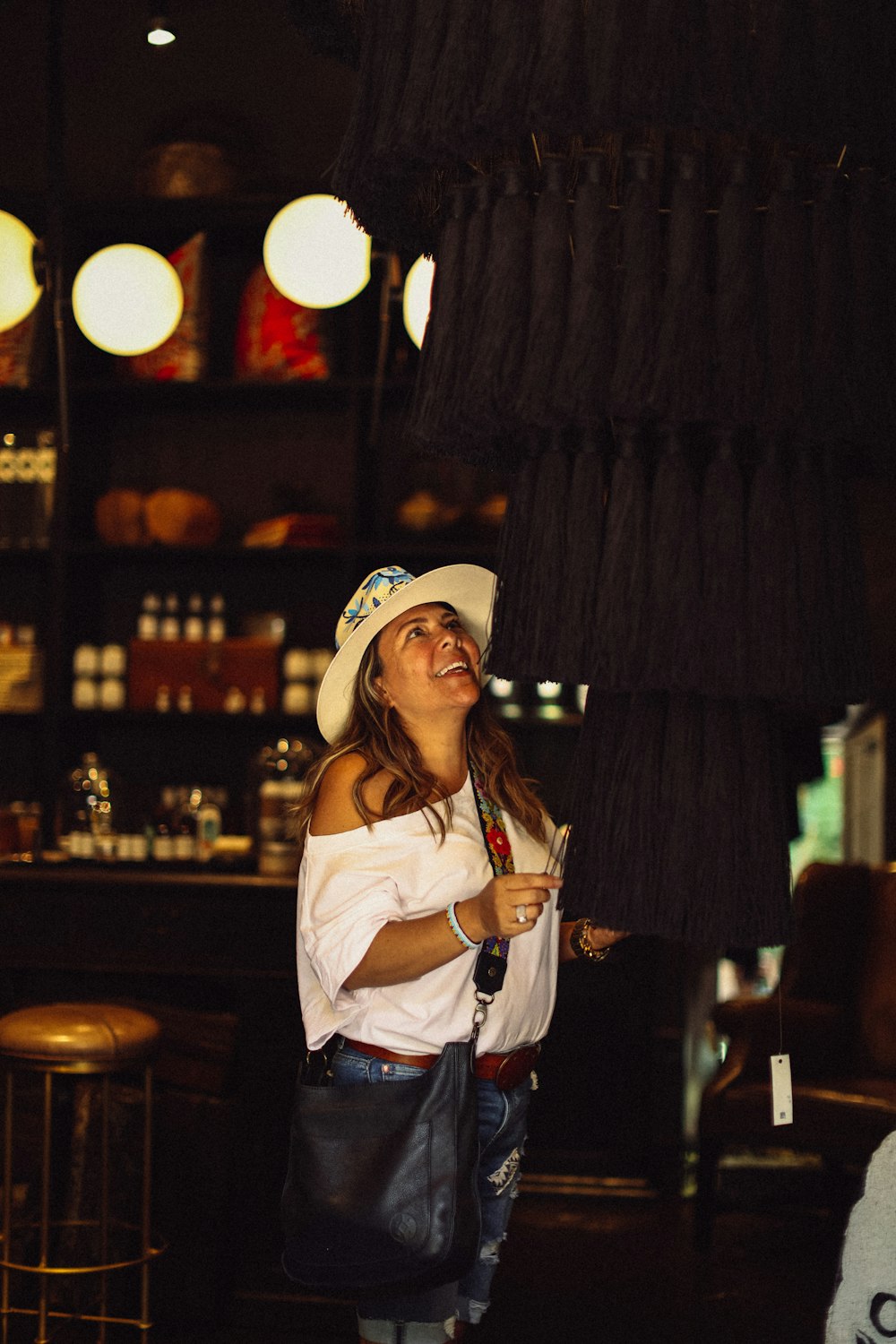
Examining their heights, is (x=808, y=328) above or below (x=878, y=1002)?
above

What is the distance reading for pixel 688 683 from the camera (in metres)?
0.94

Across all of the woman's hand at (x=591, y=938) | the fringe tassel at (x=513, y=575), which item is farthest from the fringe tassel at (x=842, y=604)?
the woman's hand at (x=591, y=938)

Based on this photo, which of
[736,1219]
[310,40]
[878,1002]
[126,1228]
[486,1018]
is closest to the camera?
[310,40]

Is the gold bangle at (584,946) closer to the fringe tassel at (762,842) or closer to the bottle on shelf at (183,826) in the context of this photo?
the fringe tassel at (762,842)

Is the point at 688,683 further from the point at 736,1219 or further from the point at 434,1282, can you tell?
the point at 736,1219

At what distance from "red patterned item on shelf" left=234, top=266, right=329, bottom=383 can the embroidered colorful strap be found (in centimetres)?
242

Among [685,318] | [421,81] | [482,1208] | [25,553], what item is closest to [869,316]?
[685,318]

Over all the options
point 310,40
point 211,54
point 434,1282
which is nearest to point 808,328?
point 310,40

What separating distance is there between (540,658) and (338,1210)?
1.04 metres

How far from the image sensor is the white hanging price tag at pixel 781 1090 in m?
1.24

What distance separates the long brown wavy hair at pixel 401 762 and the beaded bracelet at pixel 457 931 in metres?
0.19

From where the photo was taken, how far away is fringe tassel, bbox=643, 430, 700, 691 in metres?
0.94

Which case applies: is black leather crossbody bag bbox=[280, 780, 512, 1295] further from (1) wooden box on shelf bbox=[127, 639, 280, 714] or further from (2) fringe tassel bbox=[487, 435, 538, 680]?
(1) wooden box on shelf bbox=[127, 639, 280, 714]

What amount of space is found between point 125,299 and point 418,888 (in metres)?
2.37
